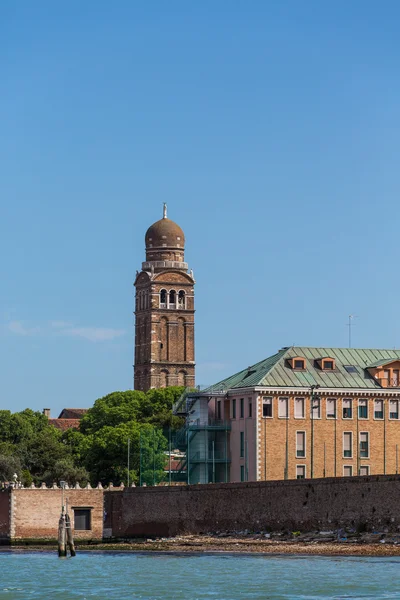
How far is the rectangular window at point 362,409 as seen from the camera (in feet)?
376

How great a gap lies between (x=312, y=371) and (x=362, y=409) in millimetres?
4287

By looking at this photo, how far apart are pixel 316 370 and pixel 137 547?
73.7 ft

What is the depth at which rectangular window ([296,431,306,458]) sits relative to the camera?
112 metres

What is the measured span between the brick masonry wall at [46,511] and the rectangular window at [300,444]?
1411 cm

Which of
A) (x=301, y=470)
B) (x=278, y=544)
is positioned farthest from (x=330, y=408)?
(x=278, y=544)

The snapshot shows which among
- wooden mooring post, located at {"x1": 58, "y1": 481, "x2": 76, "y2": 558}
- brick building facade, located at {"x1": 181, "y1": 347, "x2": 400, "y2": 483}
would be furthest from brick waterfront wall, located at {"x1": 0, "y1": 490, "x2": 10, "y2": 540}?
wooden mooring post, located at {"x1": 58, "y1": 481, "x2": 76, "y2": 558}

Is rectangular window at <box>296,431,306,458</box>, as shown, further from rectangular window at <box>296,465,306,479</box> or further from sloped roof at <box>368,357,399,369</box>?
sloped roof at <box>368,357,399,369</box>

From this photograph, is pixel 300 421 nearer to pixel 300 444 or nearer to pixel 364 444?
pixel 300 444

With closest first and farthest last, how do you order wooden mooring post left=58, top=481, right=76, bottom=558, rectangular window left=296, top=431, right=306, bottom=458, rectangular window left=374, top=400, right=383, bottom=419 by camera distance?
wooden mooring post left=58, top=481, right=76, bottom=558 → rectangular window left=296, top=431, right=306, bottom=458 → rectangular window left=374, top=400, right=383, bottom=419

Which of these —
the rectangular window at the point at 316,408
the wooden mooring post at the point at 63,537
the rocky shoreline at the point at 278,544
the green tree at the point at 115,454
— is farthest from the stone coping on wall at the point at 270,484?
the green tree at the point at 115,454

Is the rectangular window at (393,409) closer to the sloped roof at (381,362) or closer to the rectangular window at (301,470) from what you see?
the sloped roof at (381,362)

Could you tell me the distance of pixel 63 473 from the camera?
135 meters

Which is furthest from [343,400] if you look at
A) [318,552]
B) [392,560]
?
[392,560]

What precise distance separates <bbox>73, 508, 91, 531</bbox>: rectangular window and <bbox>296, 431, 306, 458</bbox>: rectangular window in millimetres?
15006
